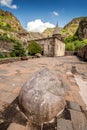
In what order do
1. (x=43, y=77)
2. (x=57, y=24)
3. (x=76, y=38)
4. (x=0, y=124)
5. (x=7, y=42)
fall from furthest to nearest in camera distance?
1. (x=76, y=38)
2. (x=57, y=24)
3. (x=7, y=42)
4. (x=43, y=77)
5. (x=0, y=124)

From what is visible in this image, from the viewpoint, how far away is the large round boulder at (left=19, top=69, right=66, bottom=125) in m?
1.87

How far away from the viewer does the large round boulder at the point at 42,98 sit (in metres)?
1.87

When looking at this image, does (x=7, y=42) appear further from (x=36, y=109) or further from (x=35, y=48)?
(x=36, y=109)

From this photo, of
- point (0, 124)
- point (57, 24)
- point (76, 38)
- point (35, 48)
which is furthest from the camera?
point (76, 38)

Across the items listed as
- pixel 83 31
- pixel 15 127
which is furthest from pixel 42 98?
pixel 83 31

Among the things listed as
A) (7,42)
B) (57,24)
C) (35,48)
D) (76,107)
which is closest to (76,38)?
(57,24)

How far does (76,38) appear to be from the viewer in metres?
55.1

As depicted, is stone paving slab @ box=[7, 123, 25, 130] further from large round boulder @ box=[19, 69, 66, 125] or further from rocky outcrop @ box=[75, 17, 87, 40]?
rocky outcrop @ box=[75, 17, 87, 40]

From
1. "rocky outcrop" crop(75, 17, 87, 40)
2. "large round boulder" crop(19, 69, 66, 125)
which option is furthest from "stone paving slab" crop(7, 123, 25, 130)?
"rocky outcrop" crop(75, 17, 87, 40)

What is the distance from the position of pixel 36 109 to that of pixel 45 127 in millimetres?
291

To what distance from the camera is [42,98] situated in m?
1.94

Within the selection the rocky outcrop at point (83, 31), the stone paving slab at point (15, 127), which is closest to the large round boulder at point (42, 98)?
the stone paving slab at point (15, 127)

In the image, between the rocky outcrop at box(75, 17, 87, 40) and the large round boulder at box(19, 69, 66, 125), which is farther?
the rocky outcrop at box(75, 17, 87, 40)

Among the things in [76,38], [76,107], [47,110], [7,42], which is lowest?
[76,107]
